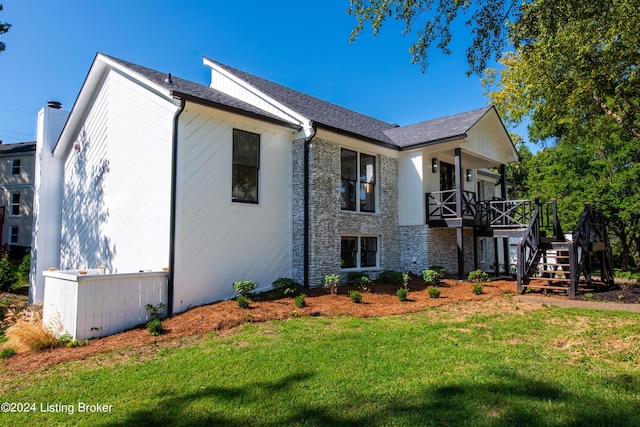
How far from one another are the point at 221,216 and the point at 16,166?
2724 cm

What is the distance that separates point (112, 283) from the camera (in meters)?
7.64

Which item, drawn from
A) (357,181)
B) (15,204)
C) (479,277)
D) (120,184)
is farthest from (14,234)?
(479,277)

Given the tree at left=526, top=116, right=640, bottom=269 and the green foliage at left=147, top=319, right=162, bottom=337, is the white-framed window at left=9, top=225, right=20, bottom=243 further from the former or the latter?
the tree at left=526, top=116, right=640, bottom=269

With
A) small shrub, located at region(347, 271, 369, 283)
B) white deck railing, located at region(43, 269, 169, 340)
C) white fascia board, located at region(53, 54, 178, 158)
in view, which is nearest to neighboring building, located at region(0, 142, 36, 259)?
white fascia board, located at region(53, 54, 178, 158)

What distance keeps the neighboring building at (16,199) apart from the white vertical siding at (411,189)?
26094 mm

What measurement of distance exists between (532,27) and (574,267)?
572cm

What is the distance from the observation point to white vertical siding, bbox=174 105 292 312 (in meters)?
9.07

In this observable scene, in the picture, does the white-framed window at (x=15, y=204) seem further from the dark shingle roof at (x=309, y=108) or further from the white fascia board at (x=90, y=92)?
the dark shingle roof at (x=309, y=108)

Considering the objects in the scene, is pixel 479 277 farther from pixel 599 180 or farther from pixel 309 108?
pixel 599 180

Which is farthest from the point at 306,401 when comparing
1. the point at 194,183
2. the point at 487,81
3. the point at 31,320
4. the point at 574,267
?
the point at 487,81

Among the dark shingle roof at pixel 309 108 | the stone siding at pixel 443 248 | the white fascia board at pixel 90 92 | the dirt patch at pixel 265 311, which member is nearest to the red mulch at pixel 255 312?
the dirt patch at pixel 265 311

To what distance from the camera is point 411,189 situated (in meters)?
14.4

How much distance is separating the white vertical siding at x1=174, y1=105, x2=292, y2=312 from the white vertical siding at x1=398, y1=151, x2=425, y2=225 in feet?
16.2

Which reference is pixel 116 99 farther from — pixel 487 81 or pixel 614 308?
pixel 487 81
